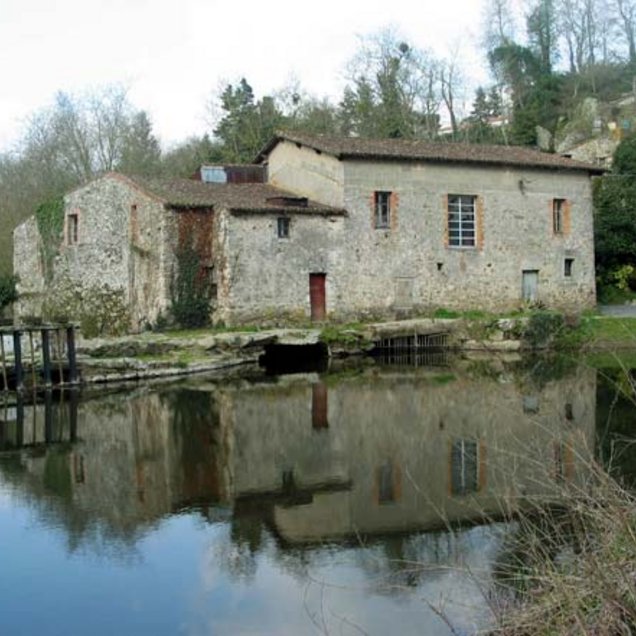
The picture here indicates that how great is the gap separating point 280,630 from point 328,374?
17.5m

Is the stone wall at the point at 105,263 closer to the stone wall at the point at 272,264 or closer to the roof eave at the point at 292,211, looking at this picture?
the stone wall at the point at 272,264

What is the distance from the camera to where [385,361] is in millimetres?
28188

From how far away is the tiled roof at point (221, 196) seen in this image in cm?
3030

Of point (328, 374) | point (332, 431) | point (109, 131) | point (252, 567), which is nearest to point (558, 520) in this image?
point (252, 567)

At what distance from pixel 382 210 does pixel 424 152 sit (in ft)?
8.41

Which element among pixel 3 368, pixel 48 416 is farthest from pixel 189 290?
pixel 48 416

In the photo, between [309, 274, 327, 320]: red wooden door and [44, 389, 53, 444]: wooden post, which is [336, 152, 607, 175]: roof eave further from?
[44, 389, 53, 444]: wooden post

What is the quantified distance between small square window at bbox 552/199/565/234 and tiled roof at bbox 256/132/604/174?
4.46ft

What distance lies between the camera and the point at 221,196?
3130 cm

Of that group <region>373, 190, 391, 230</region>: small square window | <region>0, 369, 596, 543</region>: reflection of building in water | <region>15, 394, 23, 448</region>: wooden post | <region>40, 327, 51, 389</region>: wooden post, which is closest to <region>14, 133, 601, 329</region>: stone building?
<region>373, 190, 391, 230</region>: small square window

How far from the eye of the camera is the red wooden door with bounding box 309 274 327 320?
31375mm

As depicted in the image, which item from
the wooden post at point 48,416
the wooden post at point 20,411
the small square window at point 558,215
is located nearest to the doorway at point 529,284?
the small square window at point 558,215

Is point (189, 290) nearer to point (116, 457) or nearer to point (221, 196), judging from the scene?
point (221, 196)

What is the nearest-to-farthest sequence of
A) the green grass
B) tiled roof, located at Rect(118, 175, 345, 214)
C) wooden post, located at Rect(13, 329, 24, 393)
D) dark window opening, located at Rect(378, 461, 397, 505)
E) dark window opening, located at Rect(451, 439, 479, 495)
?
1. dark window opening, located at Rect(378, 461, 397, 505)
2. dark window opening, located at Rect(451, 439, 479, 495)
3. wooden post, located at Rect(13, 329, 24, 393)
4. the green grass
5. tiled roof, located at Rect(118, 175, 345, 214)
